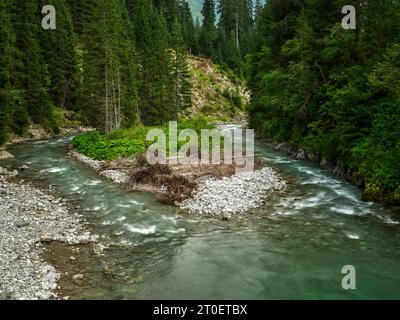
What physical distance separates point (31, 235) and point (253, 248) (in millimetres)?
8018

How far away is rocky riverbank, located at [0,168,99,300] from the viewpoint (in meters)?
10.5

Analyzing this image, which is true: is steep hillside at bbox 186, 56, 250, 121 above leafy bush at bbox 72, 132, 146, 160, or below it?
above

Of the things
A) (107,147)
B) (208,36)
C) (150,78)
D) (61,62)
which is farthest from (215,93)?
(107,147)

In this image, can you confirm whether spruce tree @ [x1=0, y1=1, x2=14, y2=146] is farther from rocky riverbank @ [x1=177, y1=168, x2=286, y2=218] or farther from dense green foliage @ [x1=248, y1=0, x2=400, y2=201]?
dense green foliage @ [x1=248, y1=0, x2=400, y2=201]

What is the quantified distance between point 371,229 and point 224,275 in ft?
21.8

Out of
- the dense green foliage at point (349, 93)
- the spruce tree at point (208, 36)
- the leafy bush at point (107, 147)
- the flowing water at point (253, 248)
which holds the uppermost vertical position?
the spruce tree at point (208, 36)

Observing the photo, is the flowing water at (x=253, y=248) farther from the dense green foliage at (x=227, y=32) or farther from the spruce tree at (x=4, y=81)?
the dense green foliage at (x=227, y=32)

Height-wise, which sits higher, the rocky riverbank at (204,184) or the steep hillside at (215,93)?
the steep hillside at (215,93)

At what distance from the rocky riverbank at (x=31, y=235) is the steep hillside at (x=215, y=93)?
49.0m

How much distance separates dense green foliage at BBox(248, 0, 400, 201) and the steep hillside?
124ft

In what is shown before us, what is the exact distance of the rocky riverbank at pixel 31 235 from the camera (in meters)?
10.5

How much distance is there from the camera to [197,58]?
80250mm

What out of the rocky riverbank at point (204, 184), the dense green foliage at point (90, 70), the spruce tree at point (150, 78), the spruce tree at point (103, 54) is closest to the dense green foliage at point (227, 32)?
the dense green foliage at point (90, 70)

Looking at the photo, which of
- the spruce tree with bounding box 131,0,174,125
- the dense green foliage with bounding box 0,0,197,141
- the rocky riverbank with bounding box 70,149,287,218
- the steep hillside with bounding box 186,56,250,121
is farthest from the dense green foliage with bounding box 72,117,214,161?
the steep hillside with bounding box 186,56,250,121
